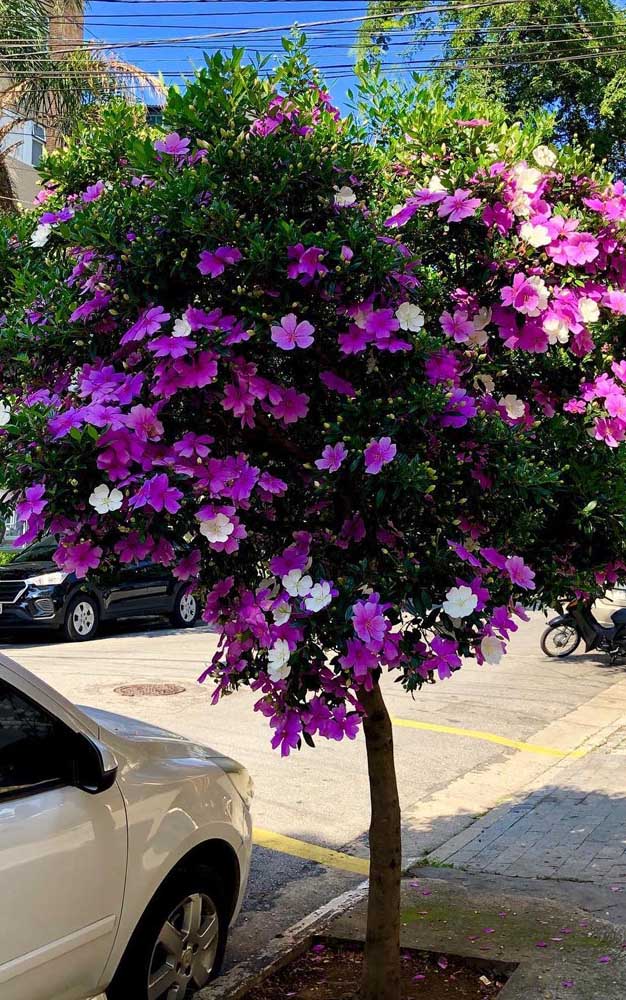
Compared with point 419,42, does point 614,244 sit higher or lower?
lower

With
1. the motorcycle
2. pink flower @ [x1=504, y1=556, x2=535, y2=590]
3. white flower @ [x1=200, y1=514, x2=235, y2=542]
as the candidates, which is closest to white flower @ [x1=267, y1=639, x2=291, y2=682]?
white flower @ [x1=200, y1=514, x2=235, y2=542]

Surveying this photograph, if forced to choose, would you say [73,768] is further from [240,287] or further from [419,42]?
[419,42]

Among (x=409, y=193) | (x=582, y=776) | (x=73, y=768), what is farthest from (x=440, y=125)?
(x=582, y=776)

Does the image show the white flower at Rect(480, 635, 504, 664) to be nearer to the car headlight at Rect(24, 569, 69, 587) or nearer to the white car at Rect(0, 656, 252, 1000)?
the white car at Rect(0, 656, 252, 1000)

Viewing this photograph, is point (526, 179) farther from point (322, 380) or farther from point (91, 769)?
point (91, 769)

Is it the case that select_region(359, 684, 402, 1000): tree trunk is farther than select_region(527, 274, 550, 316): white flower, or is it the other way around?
select_region(359, 684, 402, 1000): tree trunk

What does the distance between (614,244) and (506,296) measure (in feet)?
1.60

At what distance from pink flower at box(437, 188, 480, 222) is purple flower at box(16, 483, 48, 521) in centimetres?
149

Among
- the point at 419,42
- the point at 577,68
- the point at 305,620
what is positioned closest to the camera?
the point at 305,620

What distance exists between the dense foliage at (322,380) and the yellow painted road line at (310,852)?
2.92 meters

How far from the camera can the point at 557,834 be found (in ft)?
21.7

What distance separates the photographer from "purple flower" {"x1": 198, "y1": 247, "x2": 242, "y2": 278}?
3029 millimetres

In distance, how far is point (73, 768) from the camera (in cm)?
352

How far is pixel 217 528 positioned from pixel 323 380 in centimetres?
62
